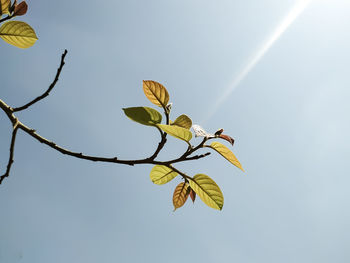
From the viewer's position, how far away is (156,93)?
5.02ft

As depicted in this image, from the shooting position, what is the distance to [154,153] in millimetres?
1358

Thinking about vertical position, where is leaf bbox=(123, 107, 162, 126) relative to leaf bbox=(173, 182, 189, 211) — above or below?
above

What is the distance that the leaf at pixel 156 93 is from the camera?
59.5 inches

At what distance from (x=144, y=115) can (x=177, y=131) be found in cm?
17

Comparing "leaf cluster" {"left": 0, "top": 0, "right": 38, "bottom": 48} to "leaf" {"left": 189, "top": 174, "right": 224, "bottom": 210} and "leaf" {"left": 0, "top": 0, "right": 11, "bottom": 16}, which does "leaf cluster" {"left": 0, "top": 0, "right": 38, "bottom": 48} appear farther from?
"leaf" {"left": 189, "top": 174, "right": 224, "bottom": 210}

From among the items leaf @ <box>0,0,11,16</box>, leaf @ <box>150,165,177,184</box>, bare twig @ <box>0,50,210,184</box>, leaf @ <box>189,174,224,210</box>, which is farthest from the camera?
leaf @ <box>150,165,177,184</box>

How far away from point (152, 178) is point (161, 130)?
0.49 metres

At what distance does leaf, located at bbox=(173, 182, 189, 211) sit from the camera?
1.89 metres

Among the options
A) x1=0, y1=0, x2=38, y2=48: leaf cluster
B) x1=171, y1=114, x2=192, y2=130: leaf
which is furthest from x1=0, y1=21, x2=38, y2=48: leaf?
x1=171, y1=114, x2=192, y2=130: leaf

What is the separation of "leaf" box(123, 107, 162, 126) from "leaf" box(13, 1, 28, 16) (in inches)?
32.3

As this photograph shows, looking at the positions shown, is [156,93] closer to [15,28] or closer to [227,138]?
[227,138]

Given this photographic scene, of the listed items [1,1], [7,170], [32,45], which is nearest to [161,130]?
[7,170]

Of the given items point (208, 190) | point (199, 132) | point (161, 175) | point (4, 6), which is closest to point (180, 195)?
point (161, 175)

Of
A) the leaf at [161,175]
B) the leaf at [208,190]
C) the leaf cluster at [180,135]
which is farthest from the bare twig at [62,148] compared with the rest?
the leaf at [161,175]
